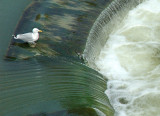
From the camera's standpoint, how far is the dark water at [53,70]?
4.13m

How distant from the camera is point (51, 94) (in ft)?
14.2

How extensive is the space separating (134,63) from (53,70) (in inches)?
66.3

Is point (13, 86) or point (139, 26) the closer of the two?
point (13, 86)

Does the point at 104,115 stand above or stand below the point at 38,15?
below

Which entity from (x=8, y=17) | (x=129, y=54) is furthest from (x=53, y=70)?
(x=8, y=17)

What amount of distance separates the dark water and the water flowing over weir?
0.23m

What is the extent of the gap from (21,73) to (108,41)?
2.23m

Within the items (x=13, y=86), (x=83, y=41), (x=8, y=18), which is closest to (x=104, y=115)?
(x=13, y=86)

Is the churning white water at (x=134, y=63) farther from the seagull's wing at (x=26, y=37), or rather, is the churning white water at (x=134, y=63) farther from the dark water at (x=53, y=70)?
the seagull's wing at (x=26, y=37)

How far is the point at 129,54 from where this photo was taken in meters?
6.08

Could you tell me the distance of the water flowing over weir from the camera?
4922 mm

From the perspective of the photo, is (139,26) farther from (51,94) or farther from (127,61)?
(51,94)

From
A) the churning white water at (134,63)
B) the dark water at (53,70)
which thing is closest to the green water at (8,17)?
the dark water at (53,70)

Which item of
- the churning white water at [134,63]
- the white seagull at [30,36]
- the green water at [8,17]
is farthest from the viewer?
the green water at [8,17]
